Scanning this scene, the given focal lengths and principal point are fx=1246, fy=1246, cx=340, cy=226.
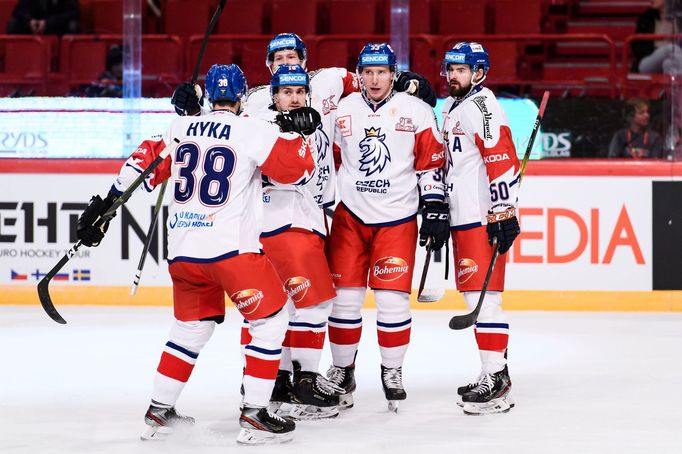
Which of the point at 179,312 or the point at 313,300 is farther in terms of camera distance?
the point at 313,300

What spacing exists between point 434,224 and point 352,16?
185 inches

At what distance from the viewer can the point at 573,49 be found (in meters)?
8.58

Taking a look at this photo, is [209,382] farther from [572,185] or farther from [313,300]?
[572,185]

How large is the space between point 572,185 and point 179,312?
13.2 feet

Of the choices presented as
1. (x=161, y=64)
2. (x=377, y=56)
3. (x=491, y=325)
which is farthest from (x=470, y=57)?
(x=161, y=64)

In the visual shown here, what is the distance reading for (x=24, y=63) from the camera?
8.17 metres

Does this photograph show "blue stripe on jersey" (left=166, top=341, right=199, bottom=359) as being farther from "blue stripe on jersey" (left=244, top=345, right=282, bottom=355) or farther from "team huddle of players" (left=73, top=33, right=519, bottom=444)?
"blue stripe on jersey" (left=244, top=345, right=282, bottom=355)

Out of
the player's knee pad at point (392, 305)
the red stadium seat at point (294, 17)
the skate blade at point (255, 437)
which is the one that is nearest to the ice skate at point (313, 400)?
the player's knee pad at point (392, 305)

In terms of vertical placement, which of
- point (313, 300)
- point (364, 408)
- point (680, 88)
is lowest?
point (364, 408)

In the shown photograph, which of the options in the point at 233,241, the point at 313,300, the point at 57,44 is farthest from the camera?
the point at 57,44

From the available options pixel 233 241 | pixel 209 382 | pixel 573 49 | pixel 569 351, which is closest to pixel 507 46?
pixel 573 49

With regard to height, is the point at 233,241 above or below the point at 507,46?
below

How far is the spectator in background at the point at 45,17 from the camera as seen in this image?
30.1ft

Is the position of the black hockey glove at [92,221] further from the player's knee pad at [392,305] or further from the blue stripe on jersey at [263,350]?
the player's knee pad at [392,305]
